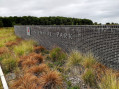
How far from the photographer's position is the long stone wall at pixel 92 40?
4680 mm

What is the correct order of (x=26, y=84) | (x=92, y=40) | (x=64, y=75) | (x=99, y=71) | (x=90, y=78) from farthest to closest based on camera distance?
(x=92, y=40) < (x=64, y=75) < (x=99, y=71) < (x=90, y=78) < (x=26, y=84)

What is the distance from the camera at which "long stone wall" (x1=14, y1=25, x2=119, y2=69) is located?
15.4ft

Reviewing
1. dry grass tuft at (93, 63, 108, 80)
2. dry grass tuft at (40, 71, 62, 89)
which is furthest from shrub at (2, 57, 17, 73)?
dry grass tuft at (93, 63, 108, 80)

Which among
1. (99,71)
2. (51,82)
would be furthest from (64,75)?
(99,71)

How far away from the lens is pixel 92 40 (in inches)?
216

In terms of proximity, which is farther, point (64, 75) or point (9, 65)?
point (9, 65)

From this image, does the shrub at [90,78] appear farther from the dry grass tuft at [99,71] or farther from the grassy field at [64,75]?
the dry grass tuft at [99,71]

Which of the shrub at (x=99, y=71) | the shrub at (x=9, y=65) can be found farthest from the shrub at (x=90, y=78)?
the shrub at (x=9, y=65)

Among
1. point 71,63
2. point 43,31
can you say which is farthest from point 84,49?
point 43,31

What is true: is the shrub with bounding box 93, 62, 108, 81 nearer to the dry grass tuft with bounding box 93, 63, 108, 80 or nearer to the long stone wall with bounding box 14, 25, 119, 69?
the dry grass tuft with bounding box 93, 63, 108, 80

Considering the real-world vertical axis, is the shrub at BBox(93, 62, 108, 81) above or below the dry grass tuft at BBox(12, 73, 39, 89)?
above

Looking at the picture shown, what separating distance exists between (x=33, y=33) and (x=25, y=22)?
22.9 m

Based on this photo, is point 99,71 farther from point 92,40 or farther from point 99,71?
point 92,40

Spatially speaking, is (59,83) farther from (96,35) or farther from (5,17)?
(5,17)
